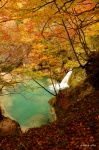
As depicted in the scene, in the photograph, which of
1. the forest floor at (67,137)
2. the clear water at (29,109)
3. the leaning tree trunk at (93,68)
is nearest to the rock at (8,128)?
the forest floor at (67,137)

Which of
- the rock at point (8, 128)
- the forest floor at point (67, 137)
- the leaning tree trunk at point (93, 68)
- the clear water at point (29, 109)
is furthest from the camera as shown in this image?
the clear water at point (29, 109)

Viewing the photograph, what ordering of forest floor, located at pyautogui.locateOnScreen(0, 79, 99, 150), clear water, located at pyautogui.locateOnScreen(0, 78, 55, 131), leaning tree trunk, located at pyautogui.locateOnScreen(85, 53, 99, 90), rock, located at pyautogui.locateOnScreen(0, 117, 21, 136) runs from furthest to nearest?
clear water, located at pyautogui.locateOnScreen(0, 78, 55, 131), leaning tree trunk, located at pyautogui.locateOnScreen(85, 53, 99, 90), rock, located at pyautogui.locateOnScreen(0, 117, 21, 136), forest floor, located at pyautogui.locateOnScreen(0, 79, 99, 150)

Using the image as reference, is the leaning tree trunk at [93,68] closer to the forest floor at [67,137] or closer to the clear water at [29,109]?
the forest floor at [67,137]

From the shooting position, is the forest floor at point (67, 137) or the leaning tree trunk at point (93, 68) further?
the leaning tree trunk at point (93, 68)

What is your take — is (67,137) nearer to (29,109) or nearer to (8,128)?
(8,128)

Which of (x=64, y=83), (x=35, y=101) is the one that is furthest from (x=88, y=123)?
(x=64, y=83)

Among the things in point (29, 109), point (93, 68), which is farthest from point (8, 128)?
point (29, 109)

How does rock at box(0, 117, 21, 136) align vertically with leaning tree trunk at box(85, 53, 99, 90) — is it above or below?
below

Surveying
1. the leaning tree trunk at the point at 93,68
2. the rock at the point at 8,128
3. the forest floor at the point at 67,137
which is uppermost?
the leaning tree trunk at the point at 93,68

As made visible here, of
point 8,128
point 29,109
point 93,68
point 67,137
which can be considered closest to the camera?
point 67,137

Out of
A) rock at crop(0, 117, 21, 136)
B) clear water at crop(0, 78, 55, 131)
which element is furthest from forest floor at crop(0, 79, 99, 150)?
clear water at crop(0, 78, 55, 131)

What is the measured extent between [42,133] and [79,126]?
58.9 inches

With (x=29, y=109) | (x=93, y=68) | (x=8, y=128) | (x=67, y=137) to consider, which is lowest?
(x=67, y=137)

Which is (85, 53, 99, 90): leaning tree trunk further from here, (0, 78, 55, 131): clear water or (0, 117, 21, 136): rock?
(0, 117, 21, 136): rock
